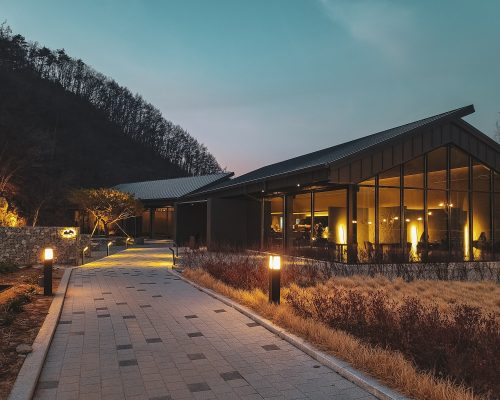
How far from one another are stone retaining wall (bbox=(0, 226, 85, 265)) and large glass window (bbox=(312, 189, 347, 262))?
996 centimetres

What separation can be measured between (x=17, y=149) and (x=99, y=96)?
6726 cm

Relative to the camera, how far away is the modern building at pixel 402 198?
57.7 feet

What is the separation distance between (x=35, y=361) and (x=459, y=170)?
1928 centimetres

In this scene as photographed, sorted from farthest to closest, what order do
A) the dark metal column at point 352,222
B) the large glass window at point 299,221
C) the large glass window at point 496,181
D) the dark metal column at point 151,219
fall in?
1. the dark metal column at point 151,219
2. the large glass window at point 496,181
3. the large glass window at point 299,221
4. the dark metal column at point 352,222

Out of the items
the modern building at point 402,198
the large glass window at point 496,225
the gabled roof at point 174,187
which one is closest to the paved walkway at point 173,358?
the modern building at point 402,198

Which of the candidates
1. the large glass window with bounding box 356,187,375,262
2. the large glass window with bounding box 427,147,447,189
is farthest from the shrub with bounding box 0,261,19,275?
the large glass window with bounding box 427,147,447,189

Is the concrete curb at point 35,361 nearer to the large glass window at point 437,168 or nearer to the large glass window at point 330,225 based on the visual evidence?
the large glass window at point 330,225

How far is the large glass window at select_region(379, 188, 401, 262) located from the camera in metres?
18.3

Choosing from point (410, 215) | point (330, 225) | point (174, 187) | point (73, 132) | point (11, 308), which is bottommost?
point (11, 308)

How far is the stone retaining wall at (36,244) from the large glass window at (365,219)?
11.3 m

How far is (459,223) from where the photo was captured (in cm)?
2002

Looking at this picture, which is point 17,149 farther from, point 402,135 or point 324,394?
point 324,394

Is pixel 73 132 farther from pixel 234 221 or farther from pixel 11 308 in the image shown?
pixel 11 308

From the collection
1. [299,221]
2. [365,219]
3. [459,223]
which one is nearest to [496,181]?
[459,223]
